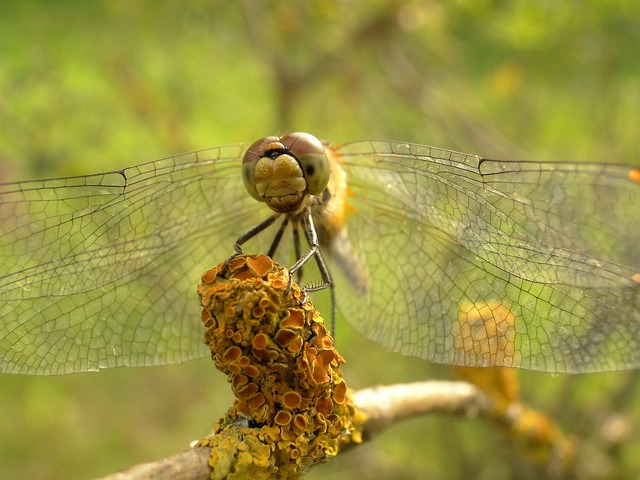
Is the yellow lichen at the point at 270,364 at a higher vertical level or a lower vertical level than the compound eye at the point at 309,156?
lower

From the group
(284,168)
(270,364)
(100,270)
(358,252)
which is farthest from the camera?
(358,252)

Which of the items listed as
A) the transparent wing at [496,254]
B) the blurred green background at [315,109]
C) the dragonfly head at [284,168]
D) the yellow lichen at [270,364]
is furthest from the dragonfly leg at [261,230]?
the blurred green background at [315,109]

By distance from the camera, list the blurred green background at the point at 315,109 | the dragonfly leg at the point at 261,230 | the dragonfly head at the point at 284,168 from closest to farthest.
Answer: the dragonfly head at the point at 284,168
the dragonfly leg at the point at 261,230
the blurred green background at the point at 315,109

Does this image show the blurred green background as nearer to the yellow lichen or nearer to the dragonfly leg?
the dragonfly leg

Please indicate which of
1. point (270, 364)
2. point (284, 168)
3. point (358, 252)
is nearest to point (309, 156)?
point (284, 168)

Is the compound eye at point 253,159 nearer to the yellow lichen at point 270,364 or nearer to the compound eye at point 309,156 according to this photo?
the compound eye at point 309,156

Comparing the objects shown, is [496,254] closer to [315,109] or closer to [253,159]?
[253,159]

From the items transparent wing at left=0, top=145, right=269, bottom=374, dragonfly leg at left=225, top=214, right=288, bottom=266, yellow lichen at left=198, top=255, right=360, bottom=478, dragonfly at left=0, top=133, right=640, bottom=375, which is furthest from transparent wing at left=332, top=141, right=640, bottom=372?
yellow lichen at left=198, top=255, right=360, bottom=478
